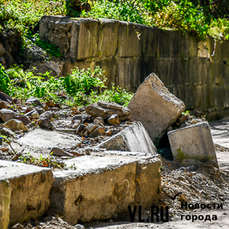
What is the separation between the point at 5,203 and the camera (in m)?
2.08

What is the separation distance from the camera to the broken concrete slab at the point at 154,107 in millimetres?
5008

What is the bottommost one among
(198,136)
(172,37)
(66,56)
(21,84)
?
(198,136)

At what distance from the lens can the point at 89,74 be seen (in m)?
6.45

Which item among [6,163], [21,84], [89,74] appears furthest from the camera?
[89,74]

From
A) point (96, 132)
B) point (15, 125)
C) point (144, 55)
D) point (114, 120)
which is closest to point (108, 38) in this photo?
point (144, 55)

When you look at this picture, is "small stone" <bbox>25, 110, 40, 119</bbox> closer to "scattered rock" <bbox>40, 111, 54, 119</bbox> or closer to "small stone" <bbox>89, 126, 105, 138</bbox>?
"scattered rock" <bbox>40, 111, 54, 119</bbox>

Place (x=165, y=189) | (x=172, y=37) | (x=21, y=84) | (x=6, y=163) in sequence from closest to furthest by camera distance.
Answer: (x=6, y=163), (x=165, y=189), (x=21, y=84), (x=172, y=37)

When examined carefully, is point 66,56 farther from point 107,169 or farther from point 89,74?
point 107,169

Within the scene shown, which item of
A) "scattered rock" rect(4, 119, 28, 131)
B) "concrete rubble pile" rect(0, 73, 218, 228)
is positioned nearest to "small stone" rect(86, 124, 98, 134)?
"concrete rubble pile" rect(0, 73, 218, 228)

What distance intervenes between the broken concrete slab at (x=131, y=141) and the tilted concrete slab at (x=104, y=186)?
36 cm

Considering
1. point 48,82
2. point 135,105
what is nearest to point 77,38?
point 48,82

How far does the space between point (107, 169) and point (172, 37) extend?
22.5 feet

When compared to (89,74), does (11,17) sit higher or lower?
higher

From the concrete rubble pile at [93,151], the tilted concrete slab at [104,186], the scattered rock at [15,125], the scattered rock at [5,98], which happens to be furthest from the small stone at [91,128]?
the scattered rock at [5,98]
